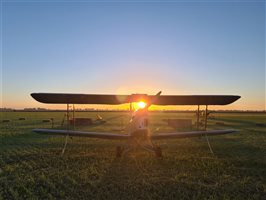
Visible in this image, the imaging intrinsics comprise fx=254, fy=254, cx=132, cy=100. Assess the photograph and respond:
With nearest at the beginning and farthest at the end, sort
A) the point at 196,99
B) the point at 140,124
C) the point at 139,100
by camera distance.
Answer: the point at 140,124 → the point at 139,100 → the point at 196,99

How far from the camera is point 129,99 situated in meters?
10.1

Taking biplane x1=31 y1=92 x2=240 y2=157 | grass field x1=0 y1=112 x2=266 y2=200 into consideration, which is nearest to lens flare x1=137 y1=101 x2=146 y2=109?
biplane x1=31 y1=92 x2=240 y2=157

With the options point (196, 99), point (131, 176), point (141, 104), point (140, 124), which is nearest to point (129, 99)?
point (141, 104)

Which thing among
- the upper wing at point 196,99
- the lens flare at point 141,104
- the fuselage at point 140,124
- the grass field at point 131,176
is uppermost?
the upper wing at point 196,99

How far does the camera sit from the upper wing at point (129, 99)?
9734mm

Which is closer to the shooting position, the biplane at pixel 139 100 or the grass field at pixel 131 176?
the grass field at pixel 131 176

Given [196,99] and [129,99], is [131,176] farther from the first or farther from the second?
[196,99]

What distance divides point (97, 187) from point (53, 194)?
1034 mm

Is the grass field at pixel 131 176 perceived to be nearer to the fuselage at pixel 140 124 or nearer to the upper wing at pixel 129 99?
the fuselage at pixel 140 124

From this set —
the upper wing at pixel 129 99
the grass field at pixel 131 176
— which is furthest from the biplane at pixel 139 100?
the grass field at pixel 131 176

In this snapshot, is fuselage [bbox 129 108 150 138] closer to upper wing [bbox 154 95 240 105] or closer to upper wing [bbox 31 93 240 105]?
upper wing [bbox 31 93 240 105]

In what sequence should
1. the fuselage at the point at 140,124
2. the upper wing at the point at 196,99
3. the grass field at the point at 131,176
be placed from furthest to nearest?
the upper wing at the point at 196,99, the fuselage at the point at 140,124, the grass field at the point at 131,176

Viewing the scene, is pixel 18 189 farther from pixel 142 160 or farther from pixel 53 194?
pixel 142 160

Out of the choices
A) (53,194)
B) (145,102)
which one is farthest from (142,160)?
(53,194)
